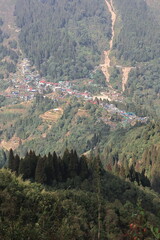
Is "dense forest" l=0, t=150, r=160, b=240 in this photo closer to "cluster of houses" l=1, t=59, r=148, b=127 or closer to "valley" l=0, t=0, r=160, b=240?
"valley" l=0, t=0, r=160, b=240

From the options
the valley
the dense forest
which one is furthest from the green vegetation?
the dense forest

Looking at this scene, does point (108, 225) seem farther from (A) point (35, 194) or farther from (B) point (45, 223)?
(B) point (45, 223)

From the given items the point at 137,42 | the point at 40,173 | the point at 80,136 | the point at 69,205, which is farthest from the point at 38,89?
the point at 69,205

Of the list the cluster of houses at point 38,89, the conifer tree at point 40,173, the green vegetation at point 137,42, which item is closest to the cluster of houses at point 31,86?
the cluster of houses at point 38,89

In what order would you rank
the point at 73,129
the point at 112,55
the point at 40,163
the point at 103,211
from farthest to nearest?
the point at 112,55
the point at 73,129
the point at 40,163
the point at 103,211

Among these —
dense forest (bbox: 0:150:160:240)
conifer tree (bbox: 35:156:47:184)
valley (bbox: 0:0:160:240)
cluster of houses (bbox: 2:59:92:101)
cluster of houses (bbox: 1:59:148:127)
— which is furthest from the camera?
cluster of houses (bbox: 2:59:92:101)

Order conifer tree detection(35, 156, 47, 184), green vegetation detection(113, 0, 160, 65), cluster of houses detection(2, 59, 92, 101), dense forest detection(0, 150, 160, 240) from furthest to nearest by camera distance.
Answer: green vegetation detection(113, 0, 160, 65), cluster of houses detection(2, 59, 92, 101), conifer tree detection(35, 156, 47, 184), dense forest detection(0, 150, 160, 240)

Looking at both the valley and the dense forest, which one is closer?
the dense forest

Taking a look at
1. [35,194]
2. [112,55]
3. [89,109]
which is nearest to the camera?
[35,194]

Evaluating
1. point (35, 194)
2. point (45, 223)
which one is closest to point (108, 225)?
point (35, 194)

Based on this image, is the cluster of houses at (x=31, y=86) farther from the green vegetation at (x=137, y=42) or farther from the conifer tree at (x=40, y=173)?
the conifer tree at (x=40, y=173)

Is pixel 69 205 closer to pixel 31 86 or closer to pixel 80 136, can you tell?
pixel 80 136
